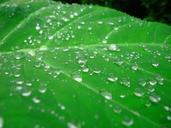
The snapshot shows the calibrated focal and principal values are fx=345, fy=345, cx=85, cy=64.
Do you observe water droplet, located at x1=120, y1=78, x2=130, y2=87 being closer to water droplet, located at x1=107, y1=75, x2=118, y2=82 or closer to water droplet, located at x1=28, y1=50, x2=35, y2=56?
water droplet, located at x1=107, y1=75, x2=118, y2=82

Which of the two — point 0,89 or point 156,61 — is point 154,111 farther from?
point 0,89

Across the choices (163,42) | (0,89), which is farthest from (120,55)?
(0,89)

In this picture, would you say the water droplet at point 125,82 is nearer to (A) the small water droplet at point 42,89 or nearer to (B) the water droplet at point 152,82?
(B) the water droplet at point 152,82

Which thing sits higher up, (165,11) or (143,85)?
(143,85)

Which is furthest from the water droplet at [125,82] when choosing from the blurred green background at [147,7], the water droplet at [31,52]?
the blurred green background at [147,7]

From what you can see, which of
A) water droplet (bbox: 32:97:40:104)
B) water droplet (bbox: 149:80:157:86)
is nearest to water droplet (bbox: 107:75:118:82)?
water droplet (bbox: 149:80:157:86)

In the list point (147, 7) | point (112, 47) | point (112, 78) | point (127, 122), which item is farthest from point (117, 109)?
point (147, 7)
